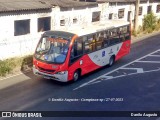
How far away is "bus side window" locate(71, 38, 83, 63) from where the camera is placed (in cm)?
1765

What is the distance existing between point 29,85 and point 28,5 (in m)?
7.51

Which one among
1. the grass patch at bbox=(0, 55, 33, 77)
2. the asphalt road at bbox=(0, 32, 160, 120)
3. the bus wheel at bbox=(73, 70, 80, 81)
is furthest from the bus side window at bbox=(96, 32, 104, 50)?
the grass patch at bbox=(0, 55, 33, 77)

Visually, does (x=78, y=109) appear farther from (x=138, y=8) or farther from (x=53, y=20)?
(x=138, y=8)

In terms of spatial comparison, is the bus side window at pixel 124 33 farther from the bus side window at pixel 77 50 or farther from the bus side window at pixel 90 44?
the bus side window at pixel 77 50

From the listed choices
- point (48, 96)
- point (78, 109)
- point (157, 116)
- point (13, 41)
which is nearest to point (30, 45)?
point (13, 41)

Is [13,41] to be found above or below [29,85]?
above

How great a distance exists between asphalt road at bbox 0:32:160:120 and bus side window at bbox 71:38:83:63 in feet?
4.86

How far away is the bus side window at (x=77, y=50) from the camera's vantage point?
57.9ft

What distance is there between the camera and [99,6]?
100 ft

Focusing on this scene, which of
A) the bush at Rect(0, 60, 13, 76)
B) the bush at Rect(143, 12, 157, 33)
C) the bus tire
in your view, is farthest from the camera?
the bush at Rect(143, 12, 157, 33)

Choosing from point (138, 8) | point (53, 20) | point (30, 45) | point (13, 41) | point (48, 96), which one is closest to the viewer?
point (48, 96)

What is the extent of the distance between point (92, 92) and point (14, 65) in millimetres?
5771

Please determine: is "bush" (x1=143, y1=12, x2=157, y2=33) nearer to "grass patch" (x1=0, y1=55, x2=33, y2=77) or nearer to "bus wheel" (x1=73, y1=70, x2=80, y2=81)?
"grass patch" (x1=0, y1=55, x2=33, y2=77)

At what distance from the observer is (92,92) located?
17.0m
